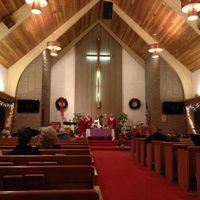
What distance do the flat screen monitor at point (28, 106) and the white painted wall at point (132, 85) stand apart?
15.1 ft

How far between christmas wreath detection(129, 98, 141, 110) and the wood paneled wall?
547 millimetres

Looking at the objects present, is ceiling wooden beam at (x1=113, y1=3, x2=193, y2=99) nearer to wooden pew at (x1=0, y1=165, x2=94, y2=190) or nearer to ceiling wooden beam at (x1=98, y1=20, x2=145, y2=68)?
ceiling wooden beam at (x1=98, y1=20, x2=145, y2=68)

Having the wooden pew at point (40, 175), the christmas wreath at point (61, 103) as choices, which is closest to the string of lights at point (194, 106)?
the christmas wreath at point (61, 103)

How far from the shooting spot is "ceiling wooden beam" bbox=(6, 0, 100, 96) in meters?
11.8

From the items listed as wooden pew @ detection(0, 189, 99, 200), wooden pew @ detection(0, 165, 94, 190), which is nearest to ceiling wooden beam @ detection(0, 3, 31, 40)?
wooden pew @ detection(0, 165, 94, 190)

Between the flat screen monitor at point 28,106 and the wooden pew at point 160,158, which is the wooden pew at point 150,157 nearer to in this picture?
the wooden pew at point 160,158

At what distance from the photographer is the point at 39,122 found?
11.7 meters

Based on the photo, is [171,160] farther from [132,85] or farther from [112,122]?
[132,85]

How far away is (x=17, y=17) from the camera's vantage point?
9.18 m

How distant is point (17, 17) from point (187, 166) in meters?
7.53

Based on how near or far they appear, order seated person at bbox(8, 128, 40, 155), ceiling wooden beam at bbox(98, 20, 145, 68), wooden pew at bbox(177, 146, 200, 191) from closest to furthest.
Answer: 1. seated person at bbox(8, 128, 40, 155)
2. wooden pew at bbox(177, 146, 200, 191)
3. ceiling wooden beam at bbox(98, 20, 145, 68)

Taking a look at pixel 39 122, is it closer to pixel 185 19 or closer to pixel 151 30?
pixel 151 30

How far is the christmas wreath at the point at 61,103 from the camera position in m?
13.9

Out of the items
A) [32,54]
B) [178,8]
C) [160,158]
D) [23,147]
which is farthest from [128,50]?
[23,147]
